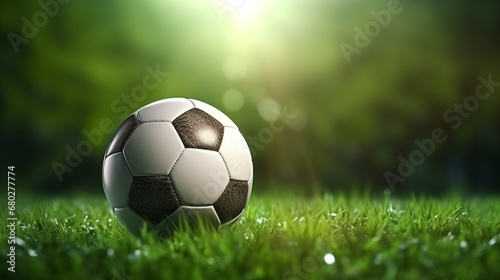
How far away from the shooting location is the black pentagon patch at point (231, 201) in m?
3.36

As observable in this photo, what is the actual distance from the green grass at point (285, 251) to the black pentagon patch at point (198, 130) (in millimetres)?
550

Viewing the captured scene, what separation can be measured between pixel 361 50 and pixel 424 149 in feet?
6.68

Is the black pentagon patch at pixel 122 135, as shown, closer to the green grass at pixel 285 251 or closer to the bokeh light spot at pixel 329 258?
the green grass at pixel 285 251

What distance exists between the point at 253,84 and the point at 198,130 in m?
5.35

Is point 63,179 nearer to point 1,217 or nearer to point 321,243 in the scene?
point 1,217

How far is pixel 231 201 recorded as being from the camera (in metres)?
3.41

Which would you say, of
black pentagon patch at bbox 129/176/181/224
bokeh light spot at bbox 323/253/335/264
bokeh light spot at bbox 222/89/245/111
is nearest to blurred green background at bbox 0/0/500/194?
bokeh light spot at bbox 222/89/245/111

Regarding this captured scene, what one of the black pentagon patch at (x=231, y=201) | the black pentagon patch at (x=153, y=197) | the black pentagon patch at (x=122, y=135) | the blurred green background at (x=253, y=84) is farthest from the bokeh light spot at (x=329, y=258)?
the blurred green background at (x=253, y=84)

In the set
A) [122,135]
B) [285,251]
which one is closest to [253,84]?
[122,135]

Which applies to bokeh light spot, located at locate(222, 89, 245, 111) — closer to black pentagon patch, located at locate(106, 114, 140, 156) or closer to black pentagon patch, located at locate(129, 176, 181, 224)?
black pentagon patch, located at locate(106, 114, 140, 156)

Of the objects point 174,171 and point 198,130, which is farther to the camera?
point 198,130

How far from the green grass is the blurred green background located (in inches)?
196

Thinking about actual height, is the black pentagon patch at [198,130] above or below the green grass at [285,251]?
above

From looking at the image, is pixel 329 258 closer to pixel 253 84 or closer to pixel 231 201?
pixel 231 201
